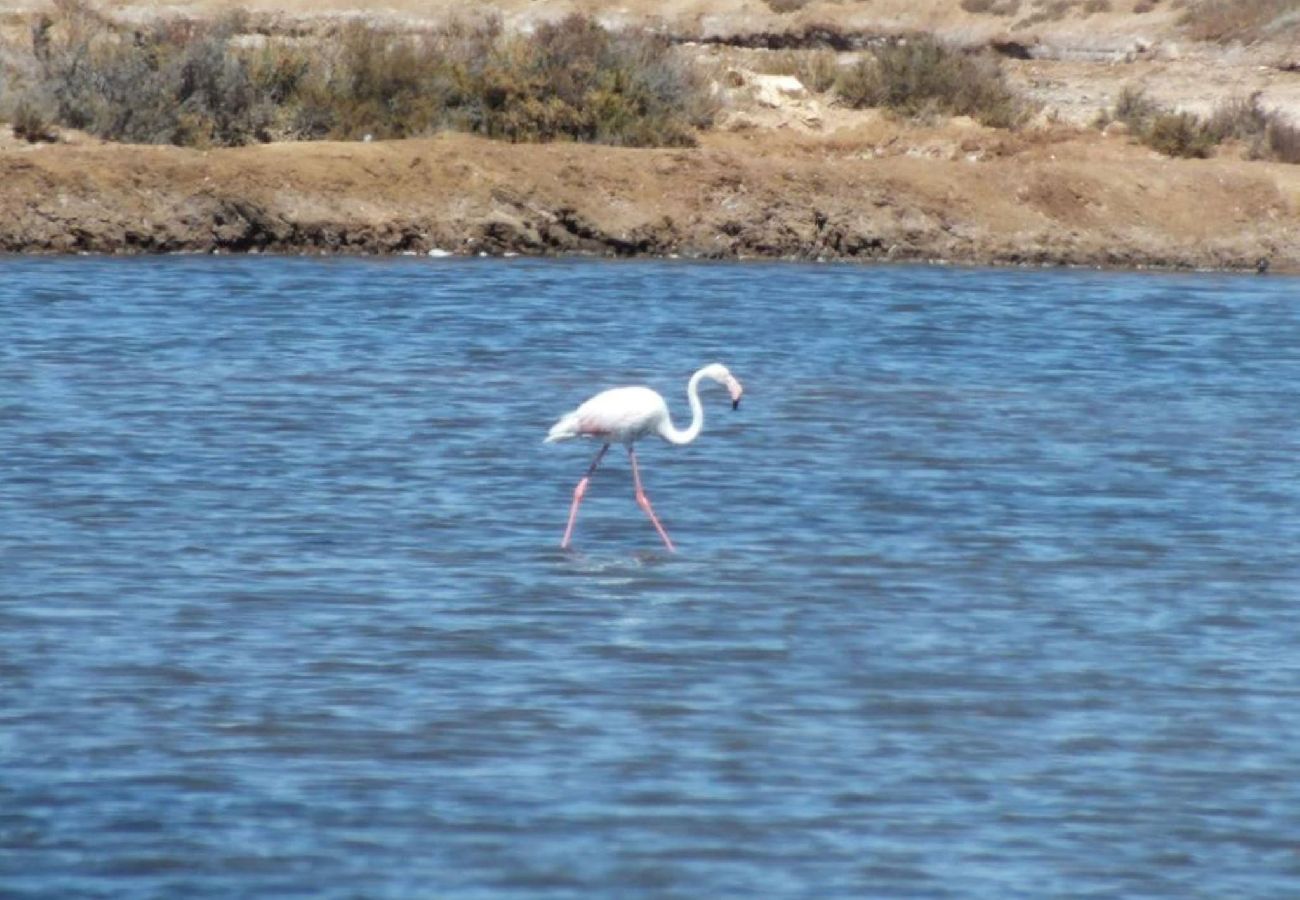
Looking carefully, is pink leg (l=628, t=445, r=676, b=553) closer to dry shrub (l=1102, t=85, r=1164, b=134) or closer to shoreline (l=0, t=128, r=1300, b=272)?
shoreline (l=0, t=128, r=1300, b=272)

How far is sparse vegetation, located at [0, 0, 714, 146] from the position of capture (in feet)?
92.8

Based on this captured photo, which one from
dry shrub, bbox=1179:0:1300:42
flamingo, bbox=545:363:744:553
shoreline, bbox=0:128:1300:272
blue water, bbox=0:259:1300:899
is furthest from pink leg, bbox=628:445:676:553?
dry shrub, bbox=1179:0:1300:42

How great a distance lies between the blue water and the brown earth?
2360mm

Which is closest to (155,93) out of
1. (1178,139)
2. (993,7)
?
(1178,139)

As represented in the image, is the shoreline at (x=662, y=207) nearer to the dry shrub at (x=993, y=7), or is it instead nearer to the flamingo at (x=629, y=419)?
the flamingo at (x=629, y=419)

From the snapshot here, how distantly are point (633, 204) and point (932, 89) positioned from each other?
8977 millimetres

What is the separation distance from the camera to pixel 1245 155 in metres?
31.0

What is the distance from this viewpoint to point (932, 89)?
111 feet

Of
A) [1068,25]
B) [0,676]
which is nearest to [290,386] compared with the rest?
[0,676]

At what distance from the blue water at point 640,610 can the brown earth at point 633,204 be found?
236 cm

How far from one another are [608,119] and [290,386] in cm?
1099

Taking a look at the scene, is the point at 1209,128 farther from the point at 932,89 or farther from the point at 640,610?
the point at 640,610

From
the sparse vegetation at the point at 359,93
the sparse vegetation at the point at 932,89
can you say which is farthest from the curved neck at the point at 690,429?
the sparse vegetation at the point at 932,89

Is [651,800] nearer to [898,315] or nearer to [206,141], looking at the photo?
[898,315]
